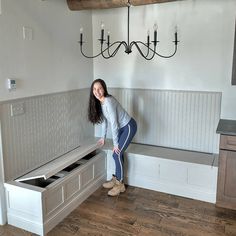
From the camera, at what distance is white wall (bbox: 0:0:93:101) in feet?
7.89

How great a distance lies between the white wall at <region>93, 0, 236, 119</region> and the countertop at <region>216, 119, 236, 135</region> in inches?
5.7

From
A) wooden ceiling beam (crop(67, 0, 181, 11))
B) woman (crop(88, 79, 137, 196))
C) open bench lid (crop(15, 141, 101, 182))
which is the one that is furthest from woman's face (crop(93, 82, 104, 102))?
wooden ceiling beam (crop(67, 0, 181, 11))

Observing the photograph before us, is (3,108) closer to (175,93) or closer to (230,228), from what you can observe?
(175,93)

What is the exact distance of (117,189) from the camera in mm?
3145

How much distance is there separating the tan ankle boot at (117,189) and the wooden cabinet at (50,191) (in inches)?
9.3

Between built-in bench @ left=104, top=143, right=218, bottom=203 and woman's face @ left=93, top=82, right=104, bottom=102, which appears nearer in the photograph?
woman's face @ left=93, top=82, right=104, bottom=102

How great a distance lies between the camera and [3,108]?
237 cm

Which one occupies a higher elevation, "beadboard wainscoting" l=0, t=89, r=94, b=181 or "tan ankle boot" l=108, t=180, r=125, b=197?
"beadboard wainscoting" l=0, t=89, r=94, b=181

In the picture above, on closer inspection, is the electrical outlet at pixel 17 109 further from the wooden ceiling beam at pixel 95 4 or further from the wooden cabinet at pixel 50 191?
the wooden ceiling beam at pixel 95 4

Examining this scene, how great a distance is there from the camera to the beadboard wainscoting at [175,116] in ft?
10.7

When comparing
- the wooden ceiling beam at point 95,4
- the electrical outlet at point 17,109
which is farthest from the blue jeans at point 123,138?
the wooden ceiling beam at point 95,4

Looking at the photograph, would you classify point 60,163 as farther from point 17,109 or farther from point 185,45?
point 185,45

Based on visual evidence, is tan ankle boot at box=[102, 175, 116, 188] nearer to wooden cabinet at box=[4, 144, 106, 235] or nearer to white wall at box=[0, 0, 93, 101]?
wooden cabinet at box=[4, 144, 106, 235]

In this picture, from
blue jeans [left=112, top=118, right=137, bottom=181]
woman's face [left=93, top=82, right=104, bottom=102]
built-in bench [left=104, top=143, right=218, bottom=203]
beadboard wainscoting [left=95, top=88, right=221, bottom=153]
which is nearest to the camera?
woman's face [left=93, top=82, right=104, bottom=102]
